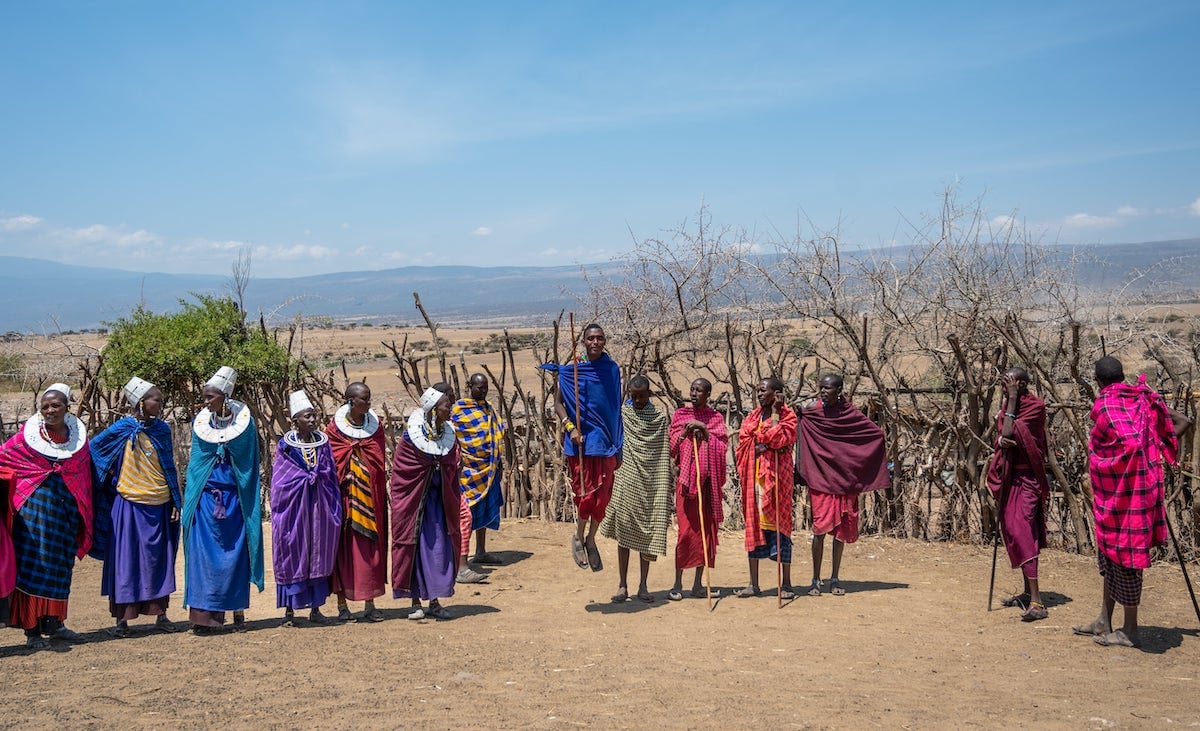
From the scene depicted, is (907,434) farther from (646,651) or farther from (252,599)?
(252,599)

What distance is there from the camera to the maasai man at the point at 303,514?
6.67 meters

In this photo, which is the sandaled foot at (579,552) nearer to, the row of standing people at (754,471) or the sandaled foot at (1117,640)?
the row of standing people at (754,471)

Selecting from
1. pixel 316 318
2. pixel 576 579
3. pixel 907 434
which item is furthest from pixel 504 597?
pixel 316 318

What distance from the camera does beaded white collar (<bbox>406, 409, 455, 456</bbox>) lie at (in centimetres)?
698

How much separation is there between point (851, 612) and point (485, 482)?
3.45m

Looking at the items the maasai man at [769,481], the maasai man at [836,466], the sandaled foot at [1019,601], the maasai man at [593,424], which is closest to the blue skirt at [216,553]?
the maasai man at [593,424]

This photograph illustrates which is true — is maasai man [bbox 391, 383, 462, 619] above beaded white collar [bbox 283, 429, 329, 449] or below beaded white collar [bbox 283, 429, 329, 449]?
below

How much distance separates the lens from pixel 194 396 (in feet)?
42.6

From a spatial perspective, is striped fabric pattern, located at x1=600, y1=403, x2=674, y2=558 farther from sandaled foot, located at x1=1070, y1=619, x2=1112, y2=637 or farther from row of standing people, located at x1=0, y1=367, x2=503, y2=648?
sandaled foot, located at x1=1070, y1=619, x2=1112, y2=637

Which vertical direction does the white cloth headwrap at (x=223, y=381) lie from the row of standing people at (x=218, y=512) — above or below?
above

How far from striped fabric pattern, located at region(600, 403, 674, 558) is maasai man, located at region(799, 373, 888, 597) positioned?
3.95 feet

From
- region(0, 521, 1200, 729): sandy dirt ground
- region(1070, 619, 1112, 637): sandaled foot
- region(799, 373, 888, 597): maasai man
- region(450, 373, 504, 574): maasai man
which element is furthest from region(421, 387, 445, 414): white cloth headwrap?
region(1070, 619, 1112, 637): sandaled foot

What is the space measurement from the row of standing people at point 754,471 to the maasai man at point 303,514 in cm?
201

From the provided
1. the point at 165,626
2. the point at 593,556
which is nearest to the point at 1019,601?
the point at 593,556
